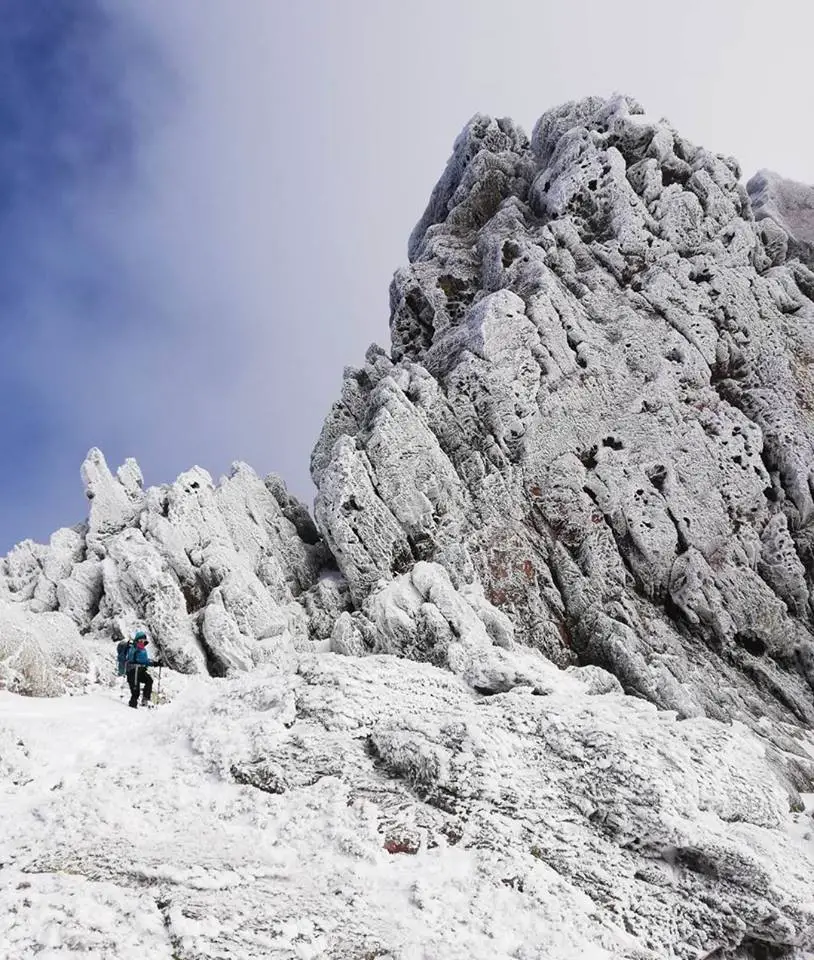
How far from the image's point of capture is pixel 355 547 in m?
31.5

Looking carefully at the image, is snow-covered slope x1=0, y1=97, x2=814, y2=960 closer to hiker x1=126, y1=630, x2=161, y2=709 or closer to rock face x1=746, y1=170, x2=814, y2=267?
rock face x1=746, y1=170, x2=814, y2=267

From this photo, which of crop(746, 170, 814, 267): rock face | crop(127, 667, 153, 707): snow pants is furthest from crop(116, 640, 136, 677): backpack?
crop(746, 170, 814, 267): rock face

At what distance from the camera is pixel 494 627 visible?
27.2 metres

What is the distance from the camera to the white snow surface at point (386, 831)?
9.55 meters

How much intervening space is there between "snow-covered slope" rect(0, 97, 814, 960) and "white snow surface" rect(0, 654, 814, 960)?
7 centimetres

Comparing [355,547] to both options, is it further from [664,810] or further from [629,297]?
[629,297]

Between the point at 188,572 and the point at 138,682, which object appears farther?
the point at 188,572

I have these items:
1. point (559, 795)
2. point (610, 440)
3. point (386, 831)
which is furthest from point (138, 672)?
point (610, 440)

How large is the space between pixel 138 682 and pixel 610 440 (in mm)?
28120

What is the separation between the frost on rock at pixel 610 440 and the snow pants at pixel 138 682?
899 cm

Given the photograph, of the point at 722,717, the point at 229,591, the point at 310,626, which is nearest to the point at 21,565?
the point at 229,591

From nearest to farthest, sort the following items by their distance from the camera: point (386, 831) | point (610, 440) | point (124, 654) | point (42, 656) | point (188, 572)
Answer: point (386, 831) → point (42, 656) → point (124, 654) → point (188, 572) → point (610, 440)

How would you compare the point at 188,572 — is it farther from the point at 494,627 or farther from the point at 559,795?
the point at 559,795

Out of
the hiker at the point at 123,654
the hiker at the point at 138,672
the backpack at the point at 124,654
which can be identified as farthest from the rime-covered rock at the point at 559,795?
the hiker at the point at 123,654
